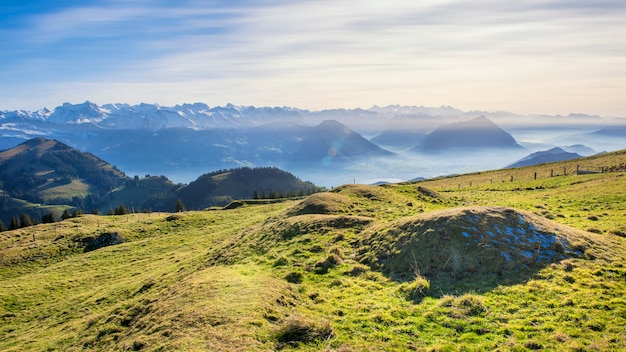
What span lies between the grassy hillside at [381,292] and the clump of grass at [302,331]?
2.0 inches

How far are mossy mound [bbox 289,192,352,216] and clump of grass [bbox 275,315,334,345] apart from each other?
73.4ft

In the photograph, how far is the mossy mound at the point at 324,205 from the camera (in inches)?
1483

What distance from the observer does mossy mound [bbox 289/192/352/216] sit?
3766cm

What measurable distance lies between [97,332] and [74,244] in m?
47.8

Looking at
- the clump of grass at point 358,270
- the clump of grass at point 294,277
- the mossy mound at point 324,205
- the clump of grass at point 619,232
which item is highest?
the mossy mound at point 324,205

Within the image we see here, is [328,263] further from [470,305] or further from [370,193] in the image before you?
[370,193]

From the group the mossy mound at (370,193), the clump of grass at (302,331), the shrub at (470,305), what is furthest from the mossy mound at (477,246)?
the mossy mound at (370,193)

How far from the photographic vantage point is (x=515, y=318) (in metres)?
14.4

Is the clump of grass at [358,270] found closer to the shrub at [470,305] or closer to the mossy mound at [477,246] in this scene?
the mossy mound at [477,246]

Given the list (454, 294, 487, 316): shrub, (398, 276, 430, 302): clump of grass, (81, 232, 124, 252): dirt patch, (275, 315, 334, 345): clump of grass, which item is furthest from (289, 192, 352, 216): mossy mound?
(81, 232, 124, 252): dirt patch

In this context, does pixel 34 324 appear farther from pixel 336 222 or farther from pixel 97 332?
pixel 336 222

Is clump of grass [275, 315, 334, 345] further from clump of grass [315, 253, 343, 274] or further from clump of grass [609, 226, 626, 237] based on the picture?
clump of grass [609, 226, 626, 237]

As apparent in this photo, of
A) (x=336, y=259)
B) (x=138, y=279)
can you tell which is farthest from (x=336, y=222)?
(x=138, y=279)

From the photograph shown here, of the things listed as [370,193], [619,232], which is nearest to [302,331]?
[619,232]
